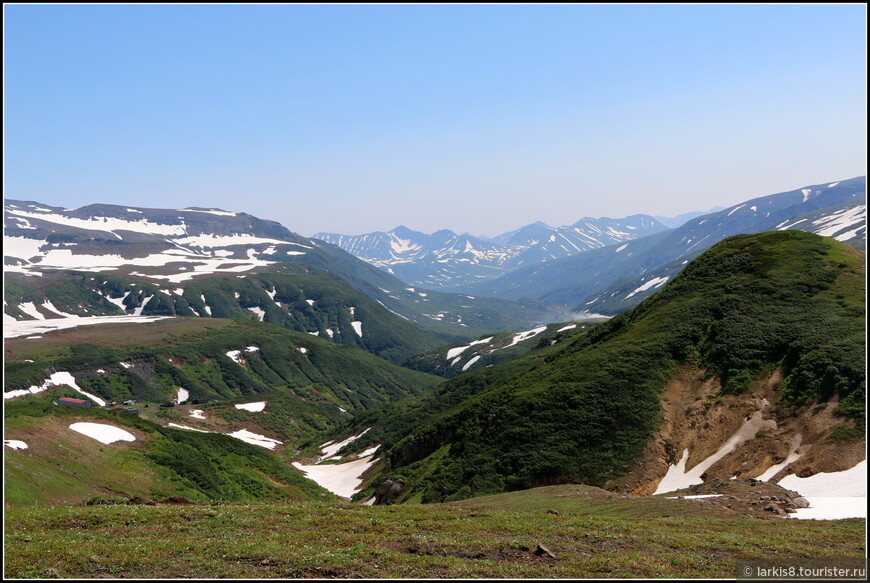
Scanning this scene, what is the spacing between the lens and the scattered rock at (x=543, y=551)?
75.0 ft

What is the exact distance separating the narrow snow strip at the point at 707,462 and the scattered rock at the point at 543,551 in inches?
1259

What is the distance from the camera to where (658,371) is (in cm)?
6394

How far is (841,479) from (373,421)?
10889cm

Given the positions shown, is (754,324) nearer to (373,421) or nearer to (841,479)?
(841,479)

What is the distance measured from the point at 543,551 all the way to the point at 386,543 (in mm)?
6820

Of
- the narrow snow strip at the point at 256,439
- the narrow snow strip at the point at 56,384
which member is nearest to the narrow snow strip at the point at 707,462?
the narrow snow strip at the point at 256,439

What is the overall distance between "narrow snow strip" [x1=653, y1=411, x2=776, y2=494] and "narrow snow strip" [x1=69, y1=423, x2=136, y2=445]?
56.0 m

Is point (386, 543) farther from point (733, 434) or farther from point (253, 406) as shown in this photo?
point (253, 406)

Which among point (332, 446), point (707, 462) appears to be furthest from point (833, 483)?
point (332, 446)

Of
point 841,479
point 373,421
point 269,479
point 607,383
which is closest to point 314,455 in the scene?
point 373,421

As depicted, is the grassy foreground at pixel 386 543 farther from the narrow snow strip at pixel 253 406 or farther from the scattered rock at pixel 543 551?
the narrow snow strip at pixel 253 406

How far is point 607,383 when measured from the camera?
63.7 metres

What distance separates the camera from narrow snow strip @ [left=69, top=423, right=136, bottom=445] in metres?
59.5

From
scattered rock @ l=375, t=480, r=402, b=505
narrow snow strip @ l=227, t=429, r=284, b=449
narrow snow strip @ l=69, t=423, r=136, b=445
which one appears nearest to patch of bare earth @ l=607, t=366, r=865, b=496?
scattered rock @ l=375, t=480, r=402, b=505
